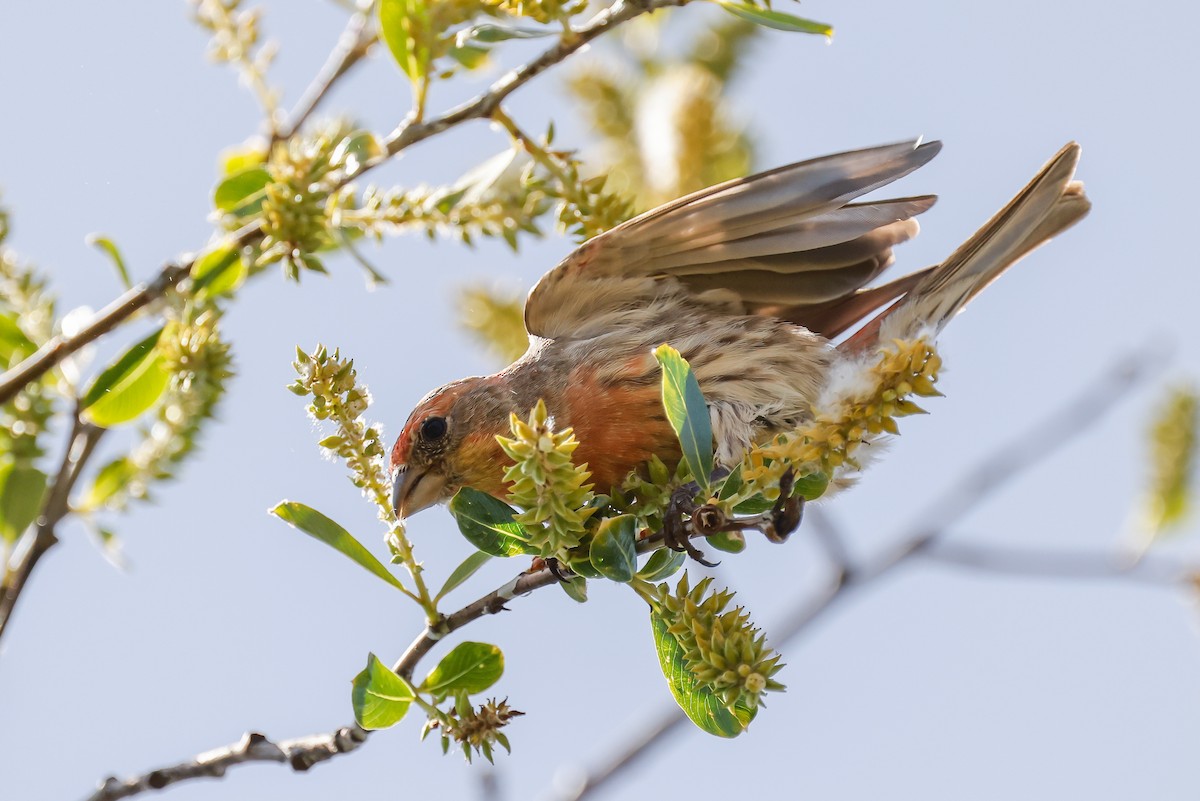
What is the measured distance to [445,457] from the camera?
410cm

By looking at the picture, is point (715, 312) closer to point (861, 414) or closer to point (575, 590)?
point (575, 590)

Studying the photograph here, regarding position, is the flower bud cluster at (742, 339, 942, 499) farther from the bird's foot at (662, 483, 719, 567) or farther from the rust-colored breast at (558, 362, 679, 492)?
the rust-colored breast at (558, 362, 679, 492)

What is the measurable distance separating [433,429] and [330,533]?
4.96 feet

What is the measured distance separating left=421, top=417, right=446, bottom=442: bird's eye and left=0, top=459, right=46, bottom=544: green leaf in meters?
1.16

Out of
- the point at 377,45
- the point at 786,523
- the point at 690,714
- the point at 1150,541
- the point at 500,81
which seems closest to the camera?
the point at 786,523

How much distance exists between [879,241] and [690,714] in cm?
219

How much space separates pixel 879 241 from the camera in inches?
168

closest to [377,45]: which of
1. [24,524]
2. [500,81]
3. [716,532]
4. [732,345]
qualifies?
[500,81]

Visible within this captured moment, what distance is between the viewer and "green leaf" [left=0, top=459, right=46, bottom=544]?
3424mm

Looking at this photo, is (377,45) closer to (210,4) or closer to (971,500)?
(210,4)

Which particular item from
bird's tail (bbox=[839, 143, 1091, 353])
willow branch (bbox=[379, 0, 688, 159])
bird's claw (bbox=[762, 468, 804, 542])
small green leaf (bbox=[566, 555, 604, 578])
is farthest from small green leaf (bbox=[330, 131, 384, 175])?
bird's tail (bbox=[839, 143, 1091, 353])

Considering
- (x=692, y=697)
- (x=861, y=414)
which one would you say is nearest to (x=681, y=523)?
(x=692, y=697)

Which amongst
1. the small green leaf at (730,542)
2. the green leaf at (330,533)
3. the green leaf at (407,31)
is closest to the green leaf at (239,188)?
the green leaf at (407,31)

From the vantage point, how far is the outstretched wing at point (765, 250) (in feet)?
11.7
